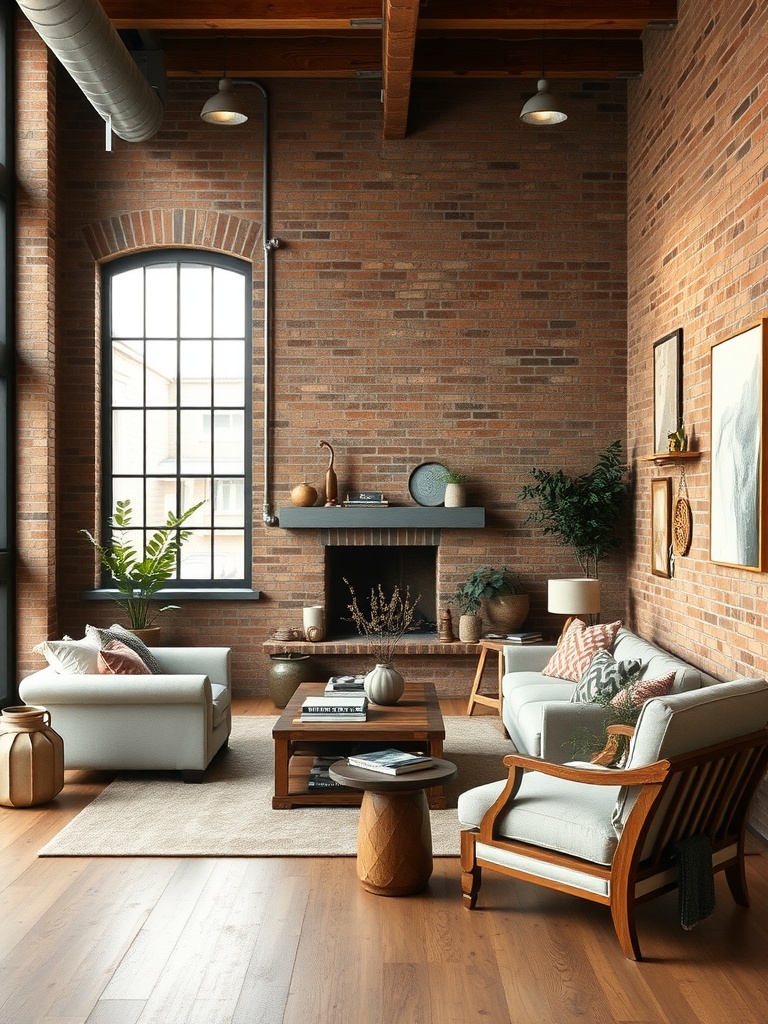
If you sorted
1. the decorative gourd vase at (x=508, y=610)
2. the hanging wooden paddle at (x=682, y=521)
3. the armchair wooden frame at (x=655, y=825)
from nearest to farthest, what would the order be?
the armchair wooden frame at (x=655, y=825)
the hanging wooden paddle at (x=682, y=521)
the decorative gourd vase at (x=508, y=610)

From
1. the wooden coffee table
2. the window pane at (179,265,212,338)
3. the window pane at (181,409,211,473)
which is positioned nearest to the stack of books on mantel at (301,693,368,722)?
the wooden coffee table

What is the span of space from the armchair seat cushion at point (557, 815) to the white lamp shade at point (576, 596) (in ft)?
8.99

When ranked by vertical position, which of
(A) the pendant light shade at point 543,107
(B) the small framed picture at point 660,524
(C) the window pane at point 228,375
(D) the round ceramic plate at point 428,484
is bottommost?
(B) the small framed picture at point 660,524

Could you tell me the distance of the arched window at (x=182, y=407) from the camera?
8.00 m

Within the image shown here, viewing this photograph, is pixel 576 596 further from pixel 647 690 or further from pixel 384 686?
pixel 647 690

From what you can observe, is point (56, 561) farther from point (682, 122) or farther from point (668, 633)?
point (682, 122)

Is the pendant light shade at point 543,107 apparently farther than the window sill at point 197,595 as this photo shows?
No

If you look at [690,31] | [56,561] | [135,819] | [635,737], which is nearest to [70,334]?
[56,561]

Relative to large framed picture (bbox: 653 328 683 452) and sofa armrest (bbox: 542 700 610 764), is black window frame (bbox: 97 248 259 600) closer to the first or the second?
large framed picture (bbox: 653 328 683 452)

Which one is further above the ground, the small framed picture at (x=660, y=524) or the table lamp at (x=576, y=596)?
the small framed picture at (x=660, y=524)

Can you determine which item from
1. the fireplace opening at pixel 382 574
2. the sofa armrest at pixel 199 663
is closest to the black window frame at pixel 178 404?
the fireplace opening at pixel 382 574

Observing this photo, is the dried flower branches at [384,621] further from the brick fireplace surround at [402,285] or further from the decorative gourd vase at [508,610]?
the decorative gourd vase at [508,610]

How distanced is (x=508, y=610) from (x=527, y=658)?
3.43 feet

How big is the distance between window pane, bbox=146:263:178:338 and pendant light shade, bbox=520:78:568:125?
9.95ft
